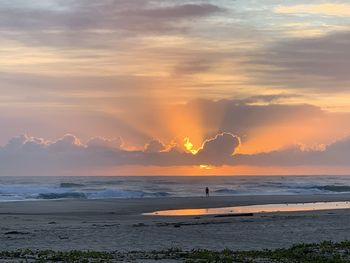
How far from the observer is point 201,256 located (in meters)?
17.6

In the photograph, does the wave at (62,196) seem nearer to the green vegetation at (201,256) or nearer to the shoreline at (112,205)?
the shoreline at (112,205)

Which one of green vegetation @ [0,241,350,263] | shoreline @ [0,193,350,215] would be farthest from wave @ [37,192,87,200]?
green vegetation @ [0,241,350,263]

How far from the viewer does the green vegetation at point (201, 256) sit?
16812 mm

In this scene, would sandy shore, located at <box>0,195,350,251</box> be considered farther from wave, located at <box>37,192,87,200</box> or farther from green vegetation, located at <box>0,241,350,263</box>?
wave, located at <box>37,192,87,200</box>

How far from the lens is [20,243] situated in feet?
74.6

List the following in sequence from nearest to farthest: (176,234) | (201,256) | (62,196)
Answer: (201,256), (176,234), (62,196)

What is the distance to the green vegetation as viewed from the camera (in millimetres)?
16812

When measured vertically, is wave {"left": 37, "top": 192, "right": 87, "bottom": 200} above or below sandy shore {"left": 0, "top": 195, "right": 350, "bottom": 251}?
above

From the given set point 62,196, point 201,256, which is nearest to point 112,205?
point 62,196

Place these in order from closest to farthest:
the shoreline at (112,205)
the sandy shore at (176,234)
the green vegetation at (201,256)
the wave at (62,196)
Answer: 1. the green vegetation at (201,256)
2. the sandy shore at (176,234)
3. the shoreline at (112,205)
4. the wave at (62,196)

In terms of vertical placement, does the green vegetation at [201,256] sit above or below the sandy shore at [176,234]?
below

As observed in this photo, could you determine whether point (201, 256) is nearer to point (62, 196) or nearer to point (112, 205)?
point (112, 205)

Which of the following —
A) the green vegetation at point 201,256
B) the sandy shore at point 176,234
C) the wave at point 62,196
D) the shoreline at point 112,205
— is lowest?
the green vegetation at point 201,256

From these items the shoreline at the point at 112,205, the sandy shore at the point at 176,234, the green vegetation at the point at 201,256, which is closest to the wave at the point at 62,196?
the shoreline at the point at 112,205
